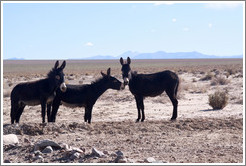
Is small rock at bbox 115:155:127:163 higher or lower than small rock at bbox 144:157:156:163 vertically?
higher

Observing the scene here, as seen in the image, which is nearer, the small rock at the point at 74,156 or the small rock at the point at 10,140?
the small rock at the point at 74,156

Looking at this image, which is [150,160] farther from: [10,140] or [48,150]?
[10,140]

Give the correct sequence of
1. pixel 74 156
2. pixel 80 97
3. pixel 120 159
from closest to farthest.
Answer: pixel 120 159, pixel 74 156, pixel 80 97

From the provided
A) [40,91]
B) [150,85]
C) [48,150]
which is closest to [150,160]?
[48,150]

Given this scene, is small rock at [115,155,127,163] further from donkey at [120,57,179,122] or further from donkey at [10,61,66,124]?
donkey at [120,57,179,122]

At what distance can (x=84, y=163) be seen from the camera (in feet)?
27.8

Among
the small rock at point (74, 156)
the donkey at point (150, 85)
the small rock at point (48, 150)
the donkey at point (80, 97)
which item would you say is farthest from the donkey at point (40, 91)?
the small rock at point (74, 156)

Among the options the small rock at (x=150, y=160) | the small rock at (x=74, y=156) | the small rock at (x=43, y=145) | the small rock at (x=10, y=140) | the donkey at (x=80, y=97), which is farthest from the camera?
the donkey at (x=80, y=97)

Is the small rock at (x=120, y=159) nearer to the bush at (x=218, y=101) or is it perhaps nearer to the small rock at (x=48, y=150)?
the small rock at (x=48, y=150)

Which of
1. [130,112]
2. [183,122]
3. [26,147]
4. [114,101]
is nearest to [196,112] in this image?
[130,112]

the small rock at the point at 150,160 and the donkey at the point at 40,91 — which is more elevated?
the donkey at the point at 40,91

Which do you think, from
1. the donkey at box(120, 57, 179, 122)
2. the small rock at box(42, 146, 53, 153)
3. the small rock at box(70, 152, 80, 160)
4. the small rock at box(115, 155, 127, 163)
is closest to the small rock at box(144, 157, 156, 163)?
the small rock at box(115, 155, 127, 163)

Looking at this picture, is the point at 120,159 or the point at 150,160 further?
the point at 150,160

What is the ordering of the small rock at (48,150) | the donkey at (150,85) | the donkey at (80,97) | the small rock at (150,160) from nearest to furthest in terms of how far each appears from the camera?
the small rock at (150,160), the small rock at (48,150), the donkey at (80,97), the donkey at (150,85)
